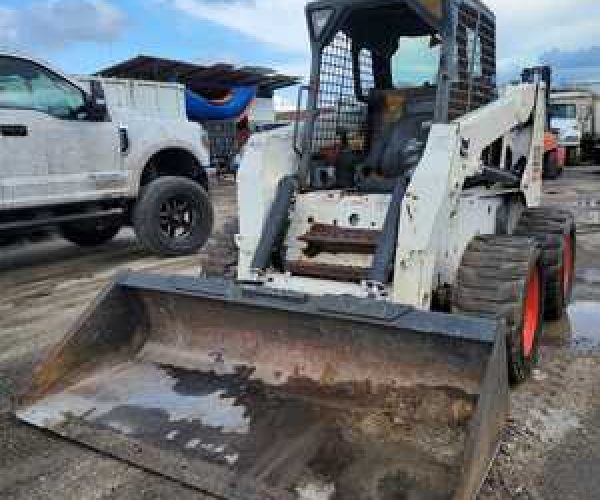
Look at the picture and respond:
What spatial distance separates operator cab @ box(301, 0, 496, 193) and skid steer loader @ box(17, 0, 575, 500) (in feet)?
0.05

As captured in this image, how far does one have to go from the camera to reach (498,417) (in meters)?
2.90

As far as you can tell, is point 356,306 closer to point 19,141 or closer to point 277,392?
point 277,392

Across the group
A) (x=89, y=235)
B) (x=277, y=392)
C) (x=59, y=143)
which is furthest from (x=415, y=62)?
(x=89, y=235)

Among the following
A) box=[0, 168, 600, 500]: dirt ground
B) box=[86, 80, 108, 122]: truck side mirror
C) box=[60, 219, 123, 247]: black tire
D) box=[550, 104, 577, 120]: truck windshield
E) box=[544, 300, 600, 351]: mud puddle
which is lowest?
box=[0, 168, 600, 500]: dirt ground

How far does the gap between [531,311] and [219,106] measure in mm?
16501

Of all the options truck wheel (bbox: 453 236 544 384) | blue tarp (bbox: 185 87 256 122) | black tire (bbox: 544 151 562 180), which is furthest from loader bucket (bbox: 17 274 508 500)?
black tire (bbox: 544 151 562 180)

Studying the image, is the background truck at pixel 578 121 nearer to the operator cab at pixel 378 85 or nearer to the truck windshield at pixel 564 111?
the truck windshield at pixel 564 111

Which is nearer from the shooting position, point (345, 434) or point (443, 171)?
point (345, 434)

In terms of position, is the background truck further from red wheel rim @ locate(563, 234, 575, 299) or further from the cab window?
the cab window

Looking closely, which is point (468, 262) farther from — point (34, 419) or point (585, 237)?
point (585, 237)

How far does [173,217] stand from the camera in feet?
26.8

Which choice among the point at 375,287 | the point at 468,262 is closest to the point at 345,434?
the point at 375,287

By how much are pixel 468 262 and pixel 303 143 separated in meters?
1.53

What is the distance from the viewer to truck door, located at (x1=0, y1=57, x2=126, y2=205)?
6.98m
